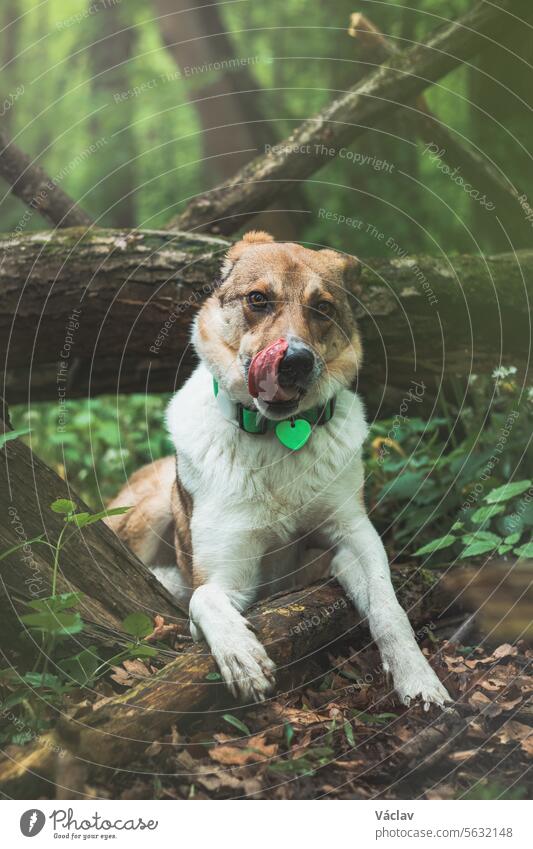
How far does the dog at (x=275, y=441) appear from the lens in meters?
3.94

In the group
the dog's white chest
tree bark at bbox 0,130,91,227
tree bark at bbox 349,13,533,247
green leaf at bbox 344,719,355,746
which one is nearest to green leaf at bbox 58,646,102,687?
the dog's white chest

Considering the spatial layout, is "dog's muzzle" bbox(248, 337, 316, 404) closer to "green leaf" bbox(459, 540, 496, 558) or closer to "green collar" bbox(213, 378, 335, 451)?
"green collar" bbox(213, 378, 335, 451)

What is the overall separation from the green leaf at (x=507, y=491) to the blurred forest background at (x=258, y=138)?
0.64 feet

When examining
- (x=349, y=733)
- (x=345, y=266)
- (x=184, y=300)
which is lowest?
(x=349, y=733)

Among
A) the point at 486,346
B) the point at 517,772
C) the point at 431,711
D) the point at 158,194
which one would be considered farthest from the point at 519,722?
the point at 158,194

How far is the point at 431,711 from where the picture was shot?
11.3ft

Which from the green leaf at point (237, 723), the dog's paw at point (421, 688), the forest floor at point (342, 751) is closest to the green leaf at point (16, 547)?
the forest floor at point (342, 751)

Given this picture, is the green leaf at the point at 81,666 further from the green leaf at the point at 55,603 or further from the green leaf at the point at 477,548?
the green leaf at the point at 477,548

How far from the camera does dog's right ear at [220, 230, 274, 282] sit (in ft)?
14.9

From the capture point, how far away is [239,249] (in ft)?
15.0

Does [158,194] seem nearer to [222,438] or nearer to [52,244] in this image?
[52,244]

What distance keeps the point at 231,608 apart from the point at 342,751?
84 cm

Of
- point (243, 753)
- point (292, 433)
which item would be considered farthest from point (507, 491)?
point (243, 753)

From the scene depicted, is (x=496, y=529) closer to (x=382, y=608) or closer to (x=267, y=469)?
(x=382, y=608)
